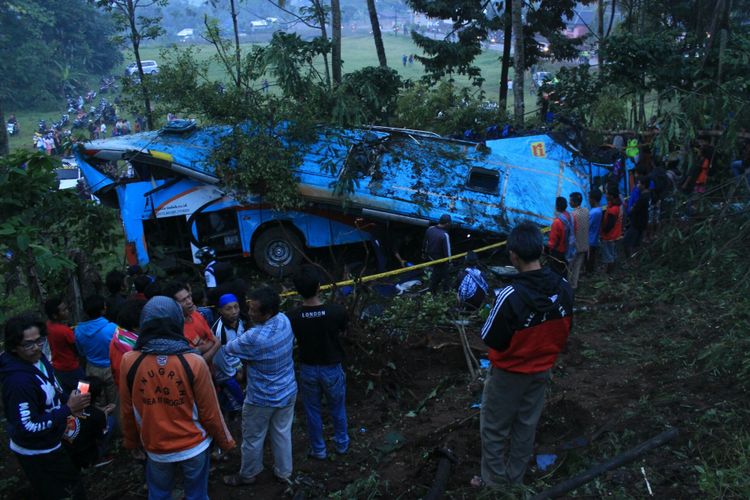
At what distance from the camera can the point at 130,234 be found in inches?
408

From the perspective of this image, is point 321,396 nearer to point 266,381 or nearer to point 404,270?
point 266,381

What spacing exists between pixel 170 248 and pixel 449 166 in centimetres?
514

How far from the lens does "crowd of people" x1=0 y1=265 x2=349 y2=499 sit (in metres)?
3.39

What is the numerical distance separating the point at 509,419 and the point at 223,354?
2.26 metres

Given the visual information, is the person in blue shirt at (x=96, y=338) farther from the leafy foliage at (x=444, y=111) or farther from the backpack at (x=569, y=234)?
the leafy foliage at (x=444, y=111)

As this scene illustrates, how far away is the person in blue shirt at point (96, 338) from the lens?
5.18 meters

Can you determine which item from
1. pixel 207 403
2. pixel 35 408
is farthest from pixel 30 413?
pixel 207 403

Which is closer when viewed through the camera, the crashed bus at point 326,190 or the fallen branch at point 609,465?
the fallen branch at point 609,465

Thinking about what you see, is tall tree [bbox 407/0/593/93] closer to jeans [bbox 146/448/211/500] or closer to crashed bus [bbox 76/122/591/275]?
crashed bus [bbox 76/122/591/275]

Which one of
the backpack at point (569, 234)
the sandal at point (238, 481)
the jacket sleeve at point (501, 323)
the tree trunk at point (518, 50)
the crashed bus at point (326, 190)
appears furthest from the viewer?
the tree trunk at point (518, 50)

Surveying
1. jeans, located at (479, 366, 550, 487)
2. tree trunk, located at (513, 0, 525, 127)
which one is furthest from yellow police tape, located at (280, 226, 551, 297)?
tree trunk, located at (513, 0, 525, 127)

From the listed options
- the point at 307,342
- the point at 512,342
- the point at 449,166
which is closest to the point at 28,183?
the point at 307,342

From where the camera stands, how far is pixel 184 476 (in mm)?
3592

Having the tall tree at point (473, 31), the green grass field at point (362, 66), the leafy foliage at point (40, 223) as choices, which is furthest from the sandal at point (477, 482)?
the green grass field at point (362, 66)
